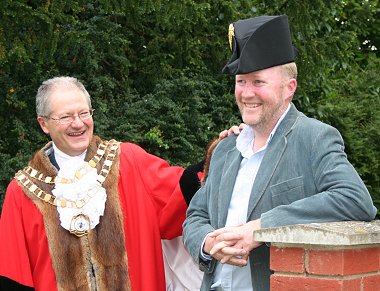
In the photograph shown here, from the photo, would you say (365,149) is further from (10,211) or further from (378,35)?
(10,211)

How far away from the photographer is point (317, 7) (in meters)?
7.31

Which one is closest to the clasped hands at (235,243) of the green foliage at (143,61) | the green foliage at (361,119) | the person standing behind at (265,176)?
the person standing behind at (265,176)

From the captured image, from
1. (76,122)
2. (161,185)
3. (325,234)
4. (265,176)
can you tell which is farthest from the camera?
(161,185)

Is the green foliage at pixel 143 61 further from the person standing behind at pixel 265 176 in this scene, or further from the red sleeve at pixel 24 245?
the person standing behind at pixel 265 176

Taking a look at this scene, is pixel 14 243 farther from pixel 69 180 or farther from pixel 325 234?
pixel 325 234

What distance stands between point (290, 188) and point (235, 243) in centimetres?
33

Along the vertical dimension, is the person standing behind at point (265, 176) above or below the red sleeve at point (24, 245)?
above

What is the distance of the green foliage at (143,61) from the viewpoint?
608cm

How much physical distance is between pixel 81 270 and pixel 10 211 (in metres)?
0.55

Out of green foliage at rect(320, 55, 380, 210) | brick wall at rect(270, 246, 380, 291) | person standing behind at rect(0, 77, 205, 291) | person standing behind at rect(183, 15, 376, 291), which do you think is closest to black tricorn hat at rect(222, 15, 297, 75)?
person standing behind at rect(183, 15, 376, 291)

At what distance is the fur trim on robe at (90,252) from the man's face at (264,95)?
1485 mm

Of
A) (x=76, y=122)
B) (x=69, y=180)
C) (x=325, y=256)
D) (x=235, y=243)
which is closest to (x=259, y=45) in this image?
(x=235, y=243)

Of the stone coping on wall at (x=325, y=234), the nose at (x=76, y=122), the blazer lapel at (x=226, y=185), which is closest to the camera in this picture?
the stone coping on wall at (x=325, y=234)

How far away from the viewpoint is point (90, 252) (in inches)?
177
